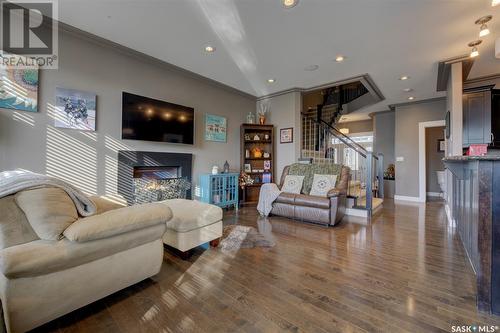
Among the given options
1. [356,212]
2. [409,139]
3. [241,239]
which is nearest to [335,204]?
[356,212]

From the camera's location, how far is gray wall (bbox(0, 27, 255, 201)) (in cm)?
247

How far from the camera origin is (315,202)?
3.39 m

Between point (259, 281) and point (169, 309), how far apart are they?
2.34 ft

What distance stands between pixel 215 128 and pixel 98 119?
215cm

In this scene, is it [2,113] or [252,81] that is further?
[252,81]

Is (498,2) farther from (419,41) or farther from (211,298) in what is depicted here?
(211,298)

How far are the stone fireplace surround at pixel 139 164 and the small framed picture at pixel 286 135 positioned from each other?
2.38 m

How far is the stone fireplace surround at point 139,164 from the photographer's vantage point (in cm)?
323

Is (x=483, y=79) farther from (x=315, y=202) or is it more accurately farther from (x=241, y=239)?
(x=241, y=239)

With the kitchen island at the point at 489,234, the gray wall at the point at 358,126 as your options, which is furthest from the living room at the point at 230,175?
the gray wall at the point at 358,126

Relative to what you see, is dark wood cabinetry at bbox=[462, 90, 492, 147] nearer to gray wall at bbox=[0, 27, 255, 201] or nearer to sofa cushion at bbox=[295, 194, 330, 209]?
sofa cushion at bbox=[295, 194, 330, 209]

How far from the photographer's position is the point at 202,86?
14.4ft

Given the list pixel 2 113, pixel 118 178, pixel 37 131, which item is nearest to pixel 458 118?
pixel 118 178

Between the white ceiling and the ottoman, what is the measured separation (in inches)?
89.2
